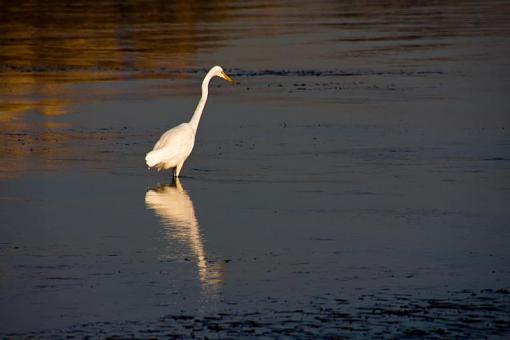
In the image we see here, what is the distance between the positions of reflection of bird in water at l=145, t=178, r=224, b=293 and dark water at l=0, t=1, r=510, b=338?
4 cm

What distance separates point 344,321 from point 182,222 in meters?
4.08

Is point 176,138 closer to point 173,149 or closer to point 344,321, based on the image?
point 173,149

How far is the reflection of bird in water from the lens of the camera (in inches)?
442

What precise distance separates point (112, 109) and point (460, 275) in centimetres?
1210

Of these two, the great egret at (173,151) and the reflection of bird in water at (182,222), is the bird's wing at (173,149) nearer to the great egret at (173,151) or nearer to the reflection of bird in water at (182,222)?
the great egret at (173,151)

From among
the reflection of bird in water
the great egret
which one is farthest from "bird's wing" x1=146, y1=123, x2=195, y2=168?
the reflection of bird in water

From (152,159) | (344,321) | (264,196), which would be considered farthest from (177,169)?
(344,321)

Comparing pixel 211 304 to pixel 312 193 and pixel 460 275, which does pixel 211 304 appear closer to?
pixel 460 275

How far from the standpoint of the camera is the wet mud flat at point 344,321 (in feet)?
30.6

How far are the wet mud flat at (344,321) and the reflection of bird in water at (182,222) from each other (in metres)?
0.93

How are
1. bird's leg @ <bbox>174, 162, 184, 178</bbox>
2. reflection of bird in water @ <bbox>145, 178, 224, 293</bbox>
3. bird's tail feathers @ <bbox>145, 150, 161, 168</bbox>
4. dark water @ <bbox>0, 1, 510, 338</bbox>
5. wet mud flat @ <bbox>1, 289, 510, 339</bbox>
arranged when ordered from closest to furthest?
wet mud flat @ <bbox>1, 289, 510, 339</bbox> < dark water @ <bbox>0, 1, 510, 338</bbox> < reflection of bird in water @ <bbox>145, 178, 224, 293</bbox> < bird's tail feathers @ <bbox>145, 150, 161, 168</bbox> < bird's leg @ <bbox>174, 162, 184, 178</bbox>

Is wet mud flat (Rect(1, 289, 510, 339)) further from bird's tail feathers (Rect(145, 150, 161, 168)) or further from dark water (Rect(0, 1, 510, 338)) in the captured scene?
bird's tail feathers (Rect(145, 150, 161, 168))

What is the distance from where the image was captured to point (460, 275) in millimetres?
11016

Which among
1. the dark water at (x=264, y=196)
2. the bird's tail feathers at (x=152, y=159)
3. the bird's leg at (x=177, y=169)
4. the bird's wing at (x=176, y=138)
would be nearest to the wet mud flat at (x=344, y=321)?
the dark water at (x=264, y=196)
